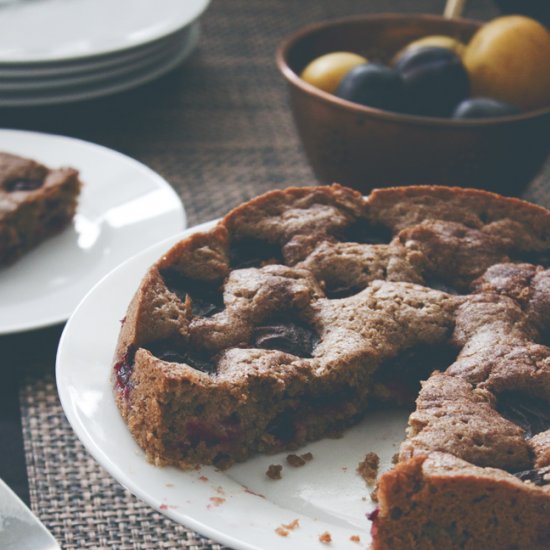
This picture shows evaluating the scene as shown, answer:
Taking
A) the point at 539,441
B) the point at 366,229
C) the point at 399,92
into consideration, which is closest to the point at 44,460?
the point at 366,229

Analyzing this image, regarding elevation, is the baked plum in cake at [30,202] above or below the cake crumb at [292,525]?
below

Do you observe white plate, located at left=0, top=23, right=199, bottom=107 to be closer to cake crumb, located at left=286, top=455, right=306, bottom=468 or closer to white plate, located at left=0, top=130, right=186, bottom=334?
white plate, located at left=0, top=130, right=186, bottom=334

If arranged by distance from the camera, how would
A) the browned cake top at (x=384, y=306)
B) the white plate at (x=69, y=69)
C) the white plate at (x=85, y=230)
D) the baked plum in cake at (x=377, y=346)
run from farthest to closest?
the white plate at (x=69, y=69) < the white plate at (x=85, y=230) < the browned cake top at (x=384, y=306) < the baked plum in cake at (x=377, y=346)

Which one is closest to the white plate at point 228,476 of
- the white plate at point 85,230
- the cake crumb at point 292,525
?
the cake crumb at point 292,525

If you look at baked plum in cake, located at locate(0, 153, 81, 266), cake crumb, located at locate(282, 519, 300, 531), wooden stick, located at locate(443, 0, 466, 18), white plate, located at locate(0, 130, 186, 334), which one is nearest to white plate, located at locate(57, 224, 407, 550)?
cake crumb, located at locate(282, 519, 300, 531)

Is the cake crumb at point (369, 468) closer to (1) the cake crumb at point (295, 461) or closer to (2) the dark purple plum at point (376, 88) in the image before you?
(1) the cake crumb at point (295, 461)

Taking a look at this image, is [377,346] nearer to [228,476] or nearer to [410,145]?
[228,476]

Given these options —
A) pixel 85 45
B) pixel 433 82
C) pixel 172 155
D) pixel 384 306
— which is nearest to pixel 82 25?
pixel 85 45
